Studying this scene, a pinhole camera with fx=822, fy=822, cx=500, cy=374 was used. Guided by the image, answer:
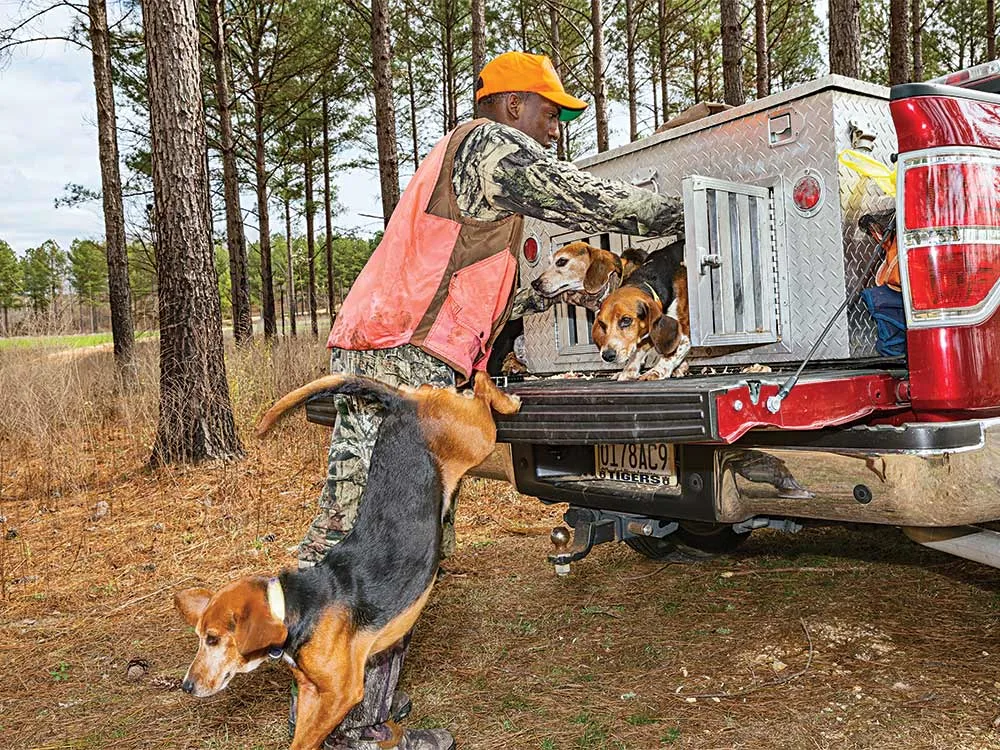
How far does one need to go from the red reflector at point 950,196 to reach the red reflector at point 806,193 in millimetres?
741

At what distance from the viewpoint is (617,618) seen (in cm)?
403

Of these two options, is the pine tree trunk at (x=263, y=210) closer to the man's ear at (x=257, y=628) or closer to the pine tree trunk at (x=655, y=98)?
the pine tree trunk at (x=655, y=98)

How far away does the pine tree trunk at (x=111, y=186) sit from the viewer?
1375 centimetres

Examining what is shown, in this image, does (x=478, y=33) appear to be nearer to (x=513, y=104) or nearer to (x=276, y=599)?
(x=513, y=104)

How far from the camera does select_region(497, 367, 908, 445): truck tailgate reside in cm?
227

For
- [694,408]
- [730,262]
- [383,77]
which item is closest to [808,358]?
[694,408]

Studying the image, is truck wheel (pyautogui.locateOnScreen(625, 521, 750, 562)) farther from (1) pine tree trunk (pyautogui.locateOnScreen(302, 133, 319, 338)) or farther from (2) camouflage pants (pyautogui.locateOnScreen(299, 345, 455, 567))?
(1) pine tree trunk (pyautogui.locateOnScreen(302, 133, 319, 338))

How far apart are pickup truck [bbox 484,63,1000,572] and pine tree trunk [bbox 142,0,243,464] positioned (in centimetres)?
469

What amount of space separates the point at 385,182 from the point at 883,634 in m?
9.92

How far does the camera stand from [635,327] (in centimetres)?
322

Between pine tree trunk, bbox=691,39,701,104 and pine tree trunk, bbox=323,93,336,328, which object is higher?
pine tree trunk, bbox=691,39,701,104

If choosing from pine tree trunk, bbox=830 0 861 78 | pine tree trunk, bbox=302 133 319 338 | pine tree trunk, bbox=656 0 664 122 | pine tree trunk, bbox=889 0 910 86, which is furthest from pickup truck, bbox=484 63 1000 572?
pine tree trunk, bbox=302 133 319 338

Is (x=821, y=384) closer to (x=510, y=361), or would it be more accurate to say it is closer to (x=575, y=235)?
(x=575, y=235)

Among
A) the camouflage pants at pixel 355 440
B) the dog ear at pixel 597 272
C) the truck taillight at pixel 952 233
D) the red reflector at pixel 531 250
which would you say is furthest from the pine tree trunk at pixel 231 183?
the truck taillight at pixel 952 233
